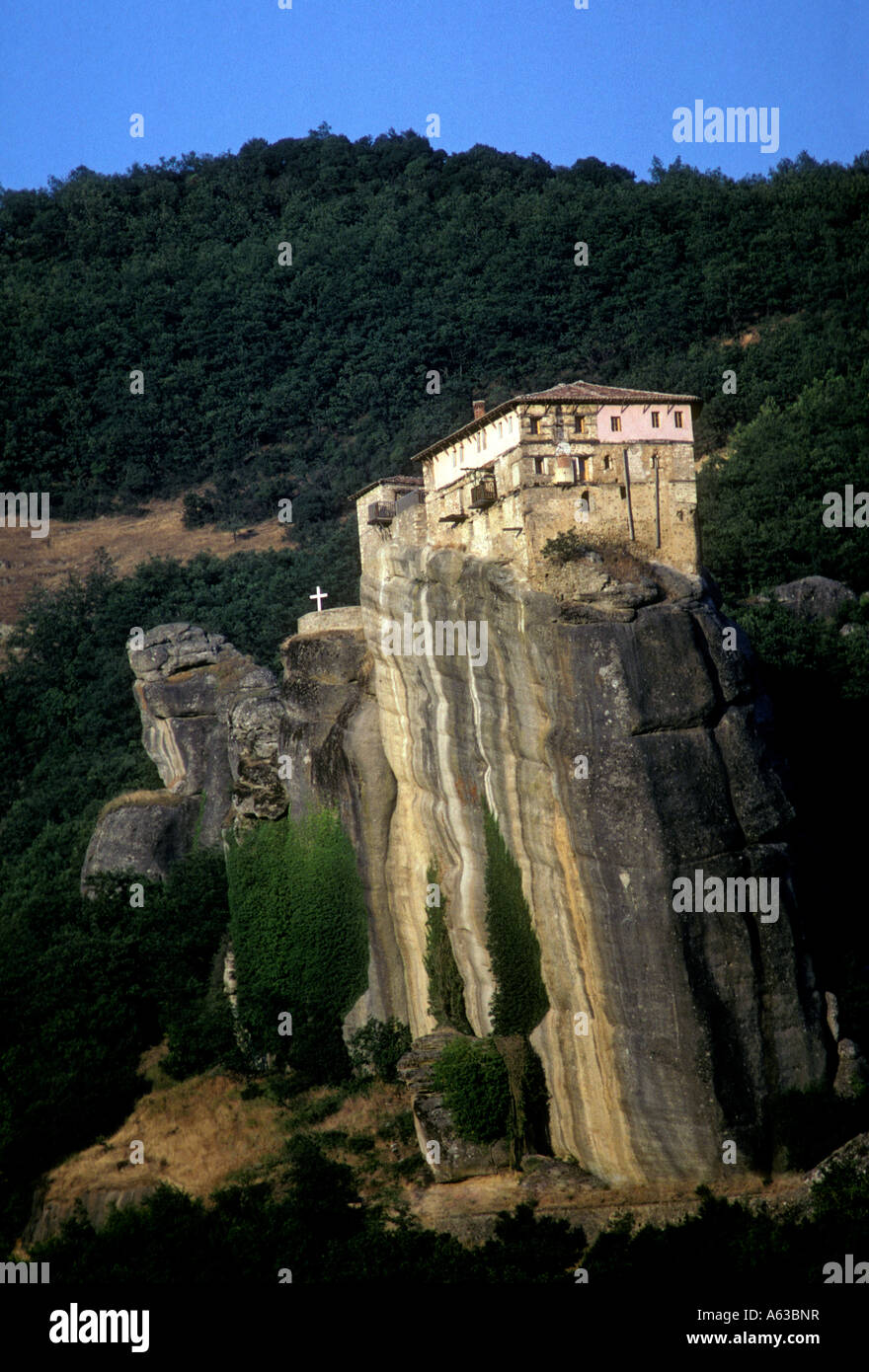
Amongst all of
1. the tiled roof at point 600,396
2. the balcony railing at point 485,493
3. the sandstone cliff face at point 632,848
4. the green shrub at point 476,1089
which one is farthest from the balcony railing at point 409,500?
the green shrub at point 476,1089

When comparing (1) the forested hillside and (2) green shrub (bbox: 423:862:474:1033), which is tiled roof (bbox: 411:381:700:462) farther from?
(1) the forested hillside

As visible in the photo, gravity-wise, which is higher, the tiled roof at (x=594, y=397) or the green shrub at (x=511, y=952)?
the tiled roof at (x=594, y=397)

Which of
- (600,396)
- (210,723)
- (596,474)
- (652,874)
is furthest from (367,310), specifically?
(652,874)

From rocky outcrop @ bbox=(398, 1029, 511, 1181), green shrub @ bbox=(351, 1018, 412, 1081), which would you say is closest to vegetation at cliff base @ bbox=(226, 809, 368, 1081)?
green shrub @ bbox=(351, 1018, 412, 1081)

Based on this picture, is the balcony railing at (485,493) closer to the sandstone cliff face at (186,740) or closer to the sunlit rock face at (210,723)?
the sunlit rock face at (210,723)
